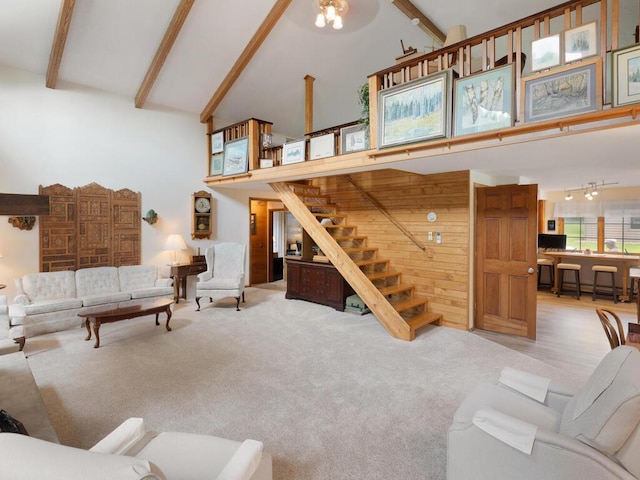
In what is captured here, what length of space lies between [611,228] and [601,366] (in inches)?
313

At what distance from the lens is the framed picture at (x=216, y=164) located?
6.58 meters

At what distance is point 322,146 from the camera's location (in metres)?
4.86

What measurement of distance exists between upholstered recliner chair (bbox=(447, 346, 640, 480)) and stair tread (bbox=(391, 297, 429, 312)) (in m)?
2.76

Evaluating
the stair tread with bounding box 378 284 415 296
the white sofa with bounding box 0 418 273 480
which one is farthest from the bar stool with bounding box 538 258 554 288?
the white sofa with bounding box 0 418 273 480

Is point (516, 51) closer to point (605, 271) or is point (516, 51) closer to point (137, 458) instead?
point (137, 458)

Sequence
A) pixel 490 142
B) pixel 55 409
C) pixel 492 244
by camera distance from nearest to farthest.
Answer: pixel 55 409
pixel 490 142
pixel 492 244

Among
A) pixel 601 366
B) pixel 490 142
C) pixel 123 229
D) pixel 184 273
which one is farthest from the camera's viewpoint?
pixel 184 273

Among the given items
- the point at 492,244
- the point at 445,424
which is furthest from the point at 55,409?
the point at 492,244

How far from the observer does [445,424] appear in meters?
2.42

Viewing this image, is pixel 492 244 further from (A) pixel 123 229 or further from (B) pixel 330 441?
(A) pixel 123 229

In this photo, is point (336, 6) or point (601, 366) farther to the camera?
point (336, 6)

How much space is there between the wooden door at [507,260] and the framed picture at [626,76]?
6.87 ft

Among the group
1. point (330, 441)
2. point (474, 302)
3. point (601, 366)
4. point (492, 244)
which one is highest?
point (492, 244)

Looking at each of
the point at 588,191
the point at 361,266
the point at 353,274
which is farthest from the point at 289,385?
the point at 588,191
